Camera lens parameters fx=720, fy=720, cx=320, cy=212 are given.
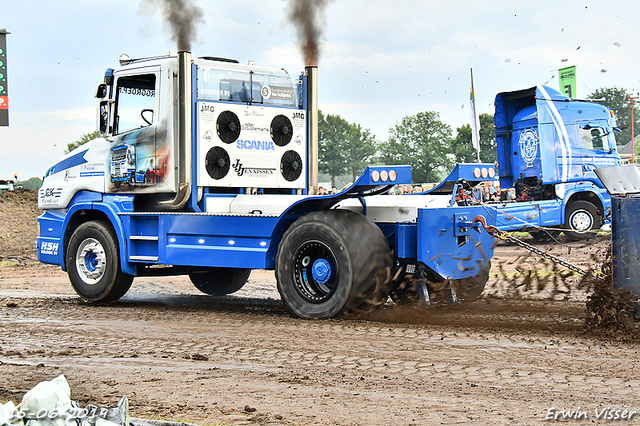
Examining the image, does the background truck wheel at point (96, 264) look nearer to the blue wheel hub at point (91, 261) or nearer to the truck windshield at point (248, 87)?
the blue wheel hub at point (91, 261)

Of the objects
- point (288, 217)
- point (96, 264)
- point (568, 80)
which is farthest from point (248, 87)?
point (568, 80)

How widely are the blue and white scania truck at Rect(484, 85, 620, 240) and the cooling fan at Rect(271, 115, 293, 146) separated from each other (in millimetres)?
9472

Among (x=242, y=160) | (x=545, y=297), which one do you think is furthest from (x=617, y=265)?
(x=242, y=160)

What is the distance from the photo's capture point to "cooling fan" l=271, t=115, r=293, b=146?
10.2 metres

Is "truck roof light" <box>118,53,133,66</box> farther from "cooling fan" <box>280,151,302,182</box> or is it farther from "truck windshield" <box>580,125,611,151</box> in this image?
"truck windshield" <box>580,125,611,151</box>

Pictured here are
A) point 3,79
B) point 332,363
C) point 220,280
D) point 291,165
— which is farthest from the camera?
point 3,79

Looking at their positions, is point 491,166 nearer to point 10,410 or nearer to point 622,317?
point 622,317

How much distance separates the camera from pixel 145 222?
9.93m

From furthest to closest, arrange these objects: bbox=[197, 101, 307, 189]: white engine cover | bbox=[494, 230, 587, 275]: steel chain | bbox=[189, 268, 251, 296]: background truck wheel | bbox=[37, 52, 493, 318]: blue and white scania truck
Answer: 1. bbox=[189, 268, 251, 296]: background truck wheel
2. bbox=[197, 101, 307, 189]: white engine cover
3. bbox=[37, 52, 493, 318]: blue and white scania truck
4. bbox=[494, 230, 587, 275]: steel chain

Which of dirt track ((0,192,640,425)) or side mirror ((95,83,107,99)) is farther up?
side mirror ((95,83,107,99))

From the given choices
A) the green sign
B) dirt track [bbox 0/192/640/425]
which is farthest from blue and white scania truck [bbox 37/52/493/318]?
the green sign

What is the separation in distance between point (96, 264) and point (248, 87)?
3.39 m

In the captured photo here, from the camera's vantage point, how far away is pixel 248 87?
1002 centimetres

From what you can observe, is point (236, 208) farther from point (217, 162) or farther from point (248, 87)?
point (248, 87)
